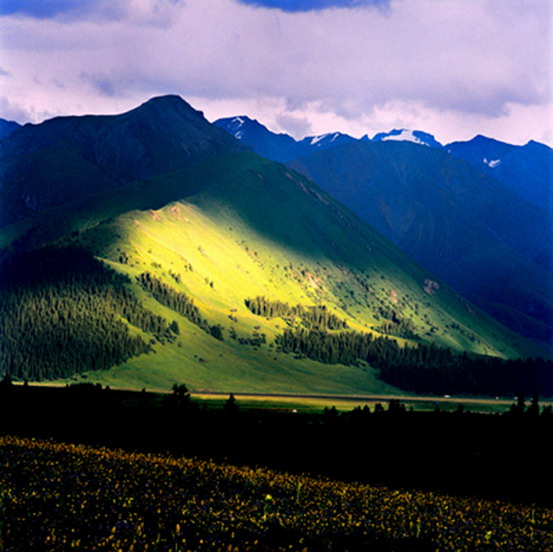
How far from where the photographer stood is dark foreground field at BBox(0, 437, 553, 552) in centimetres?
5712

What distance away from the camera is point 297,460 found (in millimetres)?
114562

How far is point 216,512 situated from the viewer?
6631cm

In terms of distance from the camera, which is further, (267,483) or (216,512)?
(267,483)

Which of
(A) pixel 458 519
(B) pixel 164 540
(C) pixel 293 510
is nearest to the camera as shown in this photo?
(B) pixel 164 540

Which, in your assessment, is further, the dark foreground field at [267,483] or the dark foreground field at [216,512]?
the dark foreground field at [267,483]

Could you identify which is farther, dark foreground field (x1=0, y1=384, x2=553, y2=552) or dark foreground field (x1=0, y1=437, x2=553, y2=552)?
dark foreground field (x1=0, y1=384, x2=553, y2=552)

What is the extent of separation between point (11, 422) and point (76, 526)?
80838mm

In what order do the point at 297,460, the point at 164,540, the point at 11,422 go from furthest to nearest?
the point at 11,422 → the point at 297,460 → the point at 164,540

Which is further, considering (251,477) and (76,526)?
(251,477)

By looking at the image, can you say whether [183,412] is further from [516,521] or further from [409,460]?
[516,521]

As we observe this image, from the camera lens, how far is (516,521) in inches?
3177

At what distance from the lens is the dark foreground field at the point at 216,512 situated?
57125mm

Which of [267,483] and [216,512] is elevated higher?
[216,512]

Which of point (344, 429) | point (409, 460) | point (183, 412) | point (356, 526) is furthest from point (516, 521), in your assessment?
point (183, 412)
